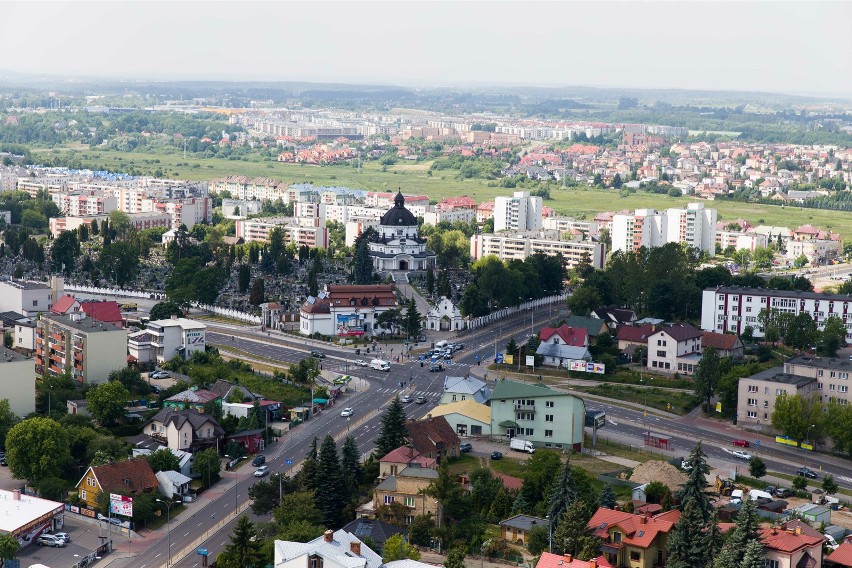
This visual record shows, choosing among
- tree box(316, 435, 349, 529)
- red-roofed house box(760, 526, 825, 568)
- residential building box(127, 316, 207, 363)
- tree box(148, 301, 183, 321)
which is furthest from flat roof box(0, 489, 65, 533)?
tree box(148, 301, 183, 321)

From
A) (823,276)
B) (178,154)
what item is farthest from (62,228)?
(178,154)

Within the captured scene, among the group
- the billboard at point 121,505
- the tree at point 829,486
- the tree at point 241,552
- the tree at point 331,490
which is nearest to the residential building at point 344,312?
the tree at point 331,490

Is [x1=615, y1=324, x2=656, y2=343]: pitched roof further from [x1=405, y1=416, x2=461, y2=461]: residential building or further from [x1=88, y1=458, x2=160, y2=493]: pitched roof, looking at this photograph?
[x1=88, y1=458, x2=160, y2=493]: pitched roof

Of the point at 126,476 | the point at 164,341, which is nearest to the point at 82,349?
the point at 164,341

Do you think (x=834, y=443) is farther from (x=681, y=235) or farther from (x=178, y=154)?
(x=178, y=154)

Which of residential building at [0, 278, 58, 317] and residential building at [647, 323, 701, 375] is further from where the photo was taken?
residential building at [0, 278, 58, 317]

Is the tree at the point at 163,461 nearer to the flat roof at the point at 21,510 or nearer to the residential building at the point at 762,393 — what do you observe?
the flat roof at the point at 21,510
